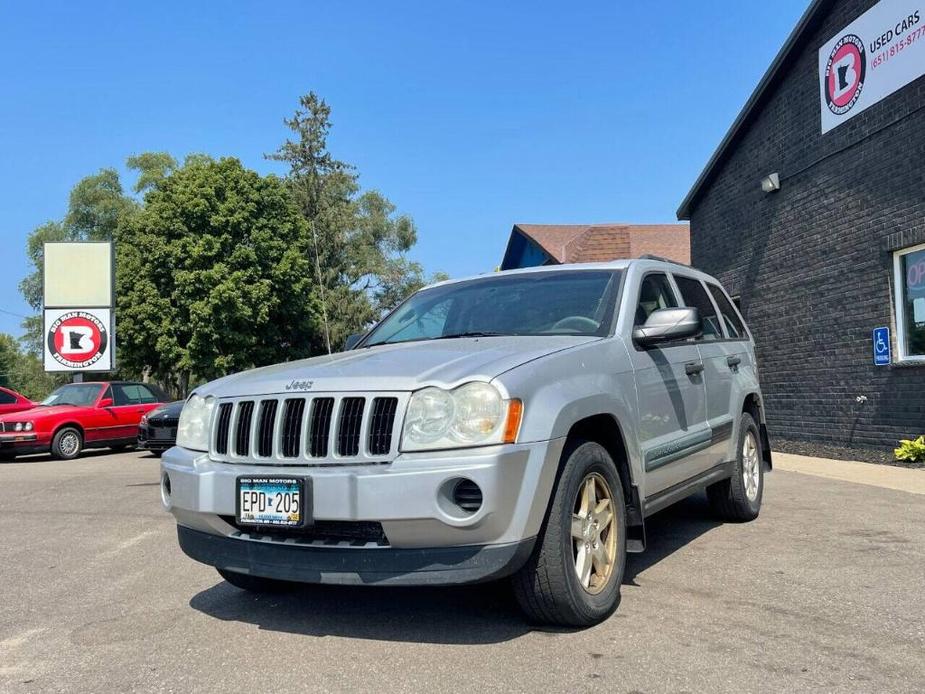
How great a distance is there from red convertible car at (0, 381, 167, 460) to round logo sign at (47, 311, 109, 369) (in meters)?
5.45

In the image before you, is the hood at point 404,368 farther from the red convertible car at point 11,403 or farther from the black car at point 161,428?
the red convertible car at point 11,403

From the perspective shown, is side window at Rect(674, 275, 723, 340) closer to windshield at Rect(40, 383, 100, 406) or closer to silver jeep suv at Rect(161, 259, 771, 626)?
silver jeep suv at Rect(161, 259, 771, 626)

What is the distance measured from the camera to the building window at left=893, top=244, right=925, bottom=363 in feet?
34.7

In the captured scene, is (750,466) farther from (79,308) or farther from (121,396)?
(79,308)

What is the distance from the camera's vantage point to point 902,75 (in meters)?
10.7

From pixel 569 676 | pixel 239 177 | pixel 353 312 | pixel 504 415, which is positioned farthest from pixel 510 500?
pixel 353 312

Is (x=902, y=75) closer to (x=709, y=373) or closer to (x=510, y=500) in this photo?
(x=709, y=373)

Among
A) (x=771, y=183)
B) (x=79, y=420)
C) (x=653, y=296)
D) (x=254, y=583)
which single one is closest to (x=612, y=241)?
(x=771, y=183)

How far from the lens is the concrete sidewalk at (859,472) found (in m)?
8.52

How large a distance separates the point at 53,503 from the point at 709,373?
7007 millimetres

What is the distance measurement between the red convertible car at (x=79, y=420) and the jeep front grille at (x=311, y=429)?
13265mm

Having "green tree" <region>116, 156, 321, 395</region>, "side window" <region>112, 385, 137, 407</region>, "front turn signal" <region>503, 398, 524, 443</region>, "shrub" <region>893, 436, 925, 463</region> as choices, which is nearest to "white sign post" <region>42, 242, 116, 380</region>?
"side window" <region>112, 385, 137, 407</region>

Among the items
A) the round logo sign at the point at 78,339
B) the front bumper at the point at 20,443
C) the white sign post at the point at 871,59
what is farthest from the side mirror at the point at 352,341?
the round logo sign at the point at 78,339

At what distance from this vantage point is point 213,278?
33188mm
